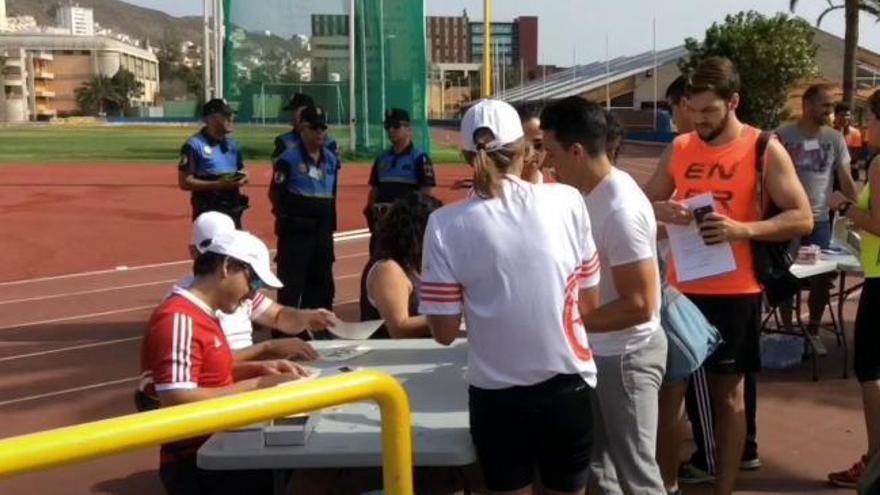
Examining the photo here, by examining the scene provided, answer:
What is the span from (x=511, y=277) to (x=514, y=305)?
0.08 meters

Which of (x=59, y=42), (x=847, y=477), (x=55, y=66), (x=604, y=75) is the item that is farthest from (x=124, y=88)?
(x=847, y=477)

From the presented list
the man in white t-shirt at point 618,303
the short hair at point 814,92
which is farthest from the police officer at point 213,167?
the man in white t-shirt at point 618,303

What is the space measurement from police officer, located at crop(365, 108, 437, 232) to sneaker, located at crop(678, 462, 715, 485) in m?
3.62

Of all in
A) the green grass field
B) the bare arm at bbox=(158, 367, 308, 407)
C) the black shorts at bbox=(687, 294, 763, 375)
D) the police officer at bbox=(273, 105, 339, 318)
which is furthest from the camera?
the green grass field

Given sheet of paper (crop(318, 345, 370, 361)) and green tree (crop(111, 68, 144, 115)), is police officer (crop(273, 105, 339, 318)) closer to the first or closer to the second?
sheet of paper (crop(318, 345, 370, 361))

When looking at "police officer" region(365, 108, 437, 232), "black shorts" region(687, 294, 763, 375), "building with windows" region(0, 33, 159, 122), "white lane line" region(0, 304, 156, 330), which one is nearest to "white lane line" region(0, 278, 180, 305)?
"white lane line" region(0, 304, 156, 330)

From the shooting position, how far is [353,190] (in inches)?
902

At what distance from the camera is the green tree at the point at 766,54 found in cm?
3522

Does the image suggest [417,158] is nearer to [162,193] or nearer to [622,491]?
[622,491]

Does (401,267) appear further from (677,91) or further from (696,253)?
(677,91)

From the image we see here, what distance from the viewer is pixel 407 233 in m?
3.89

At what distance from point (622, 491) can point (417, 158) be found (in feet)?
16.0

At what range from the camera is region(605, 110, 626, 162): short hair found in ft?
10.5

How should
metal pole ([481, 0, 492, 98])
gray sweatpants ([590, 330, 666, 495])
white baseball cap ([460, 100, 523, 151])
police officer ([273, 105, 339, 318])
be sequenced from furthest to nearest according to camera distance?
metal pole ([481, 0, 492, 98]) → police officer ([273, 105, 339, 318]) → gray sweatpants ([590, 330, 666, 495]) → white baseball cap ([460, 100, 523, 151])
